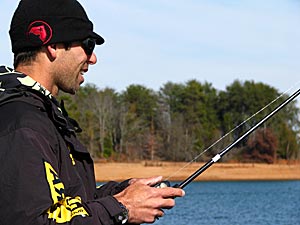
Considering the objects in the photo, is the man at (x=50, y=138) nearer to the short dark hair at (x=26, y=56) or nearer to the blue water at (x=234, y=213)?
the short dark hair at (x=26, y=56)

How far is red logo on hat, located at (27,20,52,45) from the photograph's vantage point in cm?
227

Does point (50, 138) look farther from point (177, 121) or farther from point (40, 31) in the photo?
point (177, 121)

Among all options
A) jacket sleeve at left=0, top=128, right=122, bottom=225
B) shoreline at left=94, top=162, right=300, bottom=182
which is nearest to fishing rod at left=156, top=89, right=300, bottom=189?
jacket sleeve at left=0, top=128, right=122, bottom=225

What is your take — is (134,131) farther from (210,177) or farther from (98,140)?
(210,177)

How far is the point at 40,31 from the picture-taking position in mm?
2275

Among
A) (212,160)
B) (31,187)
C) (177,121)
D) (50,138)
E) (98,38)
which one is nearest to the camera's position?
(31,187)

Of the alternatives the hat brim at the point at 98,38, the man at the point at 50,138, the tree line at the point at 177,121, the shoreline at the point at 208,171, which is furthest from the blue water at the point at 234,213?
the tree line at the point at 177,121

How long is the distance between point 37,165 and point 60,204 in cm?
14

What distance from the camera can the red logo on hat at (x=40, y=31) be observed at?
7.46 ft

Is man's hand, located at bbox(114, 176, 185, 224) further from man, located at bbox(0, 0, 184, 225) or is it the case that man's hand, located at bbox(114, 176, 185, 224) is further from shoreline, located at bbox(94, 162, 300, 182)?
shoreline, located at bbox(94, 162, 300, 182)

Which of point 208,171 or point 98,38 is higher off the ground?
point 98,38

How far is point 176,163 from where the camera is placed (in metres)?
43.5

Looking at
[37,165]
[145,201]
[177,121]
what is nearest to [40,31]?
[37,165]

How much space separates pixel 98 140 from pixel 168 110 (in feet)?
25.1
